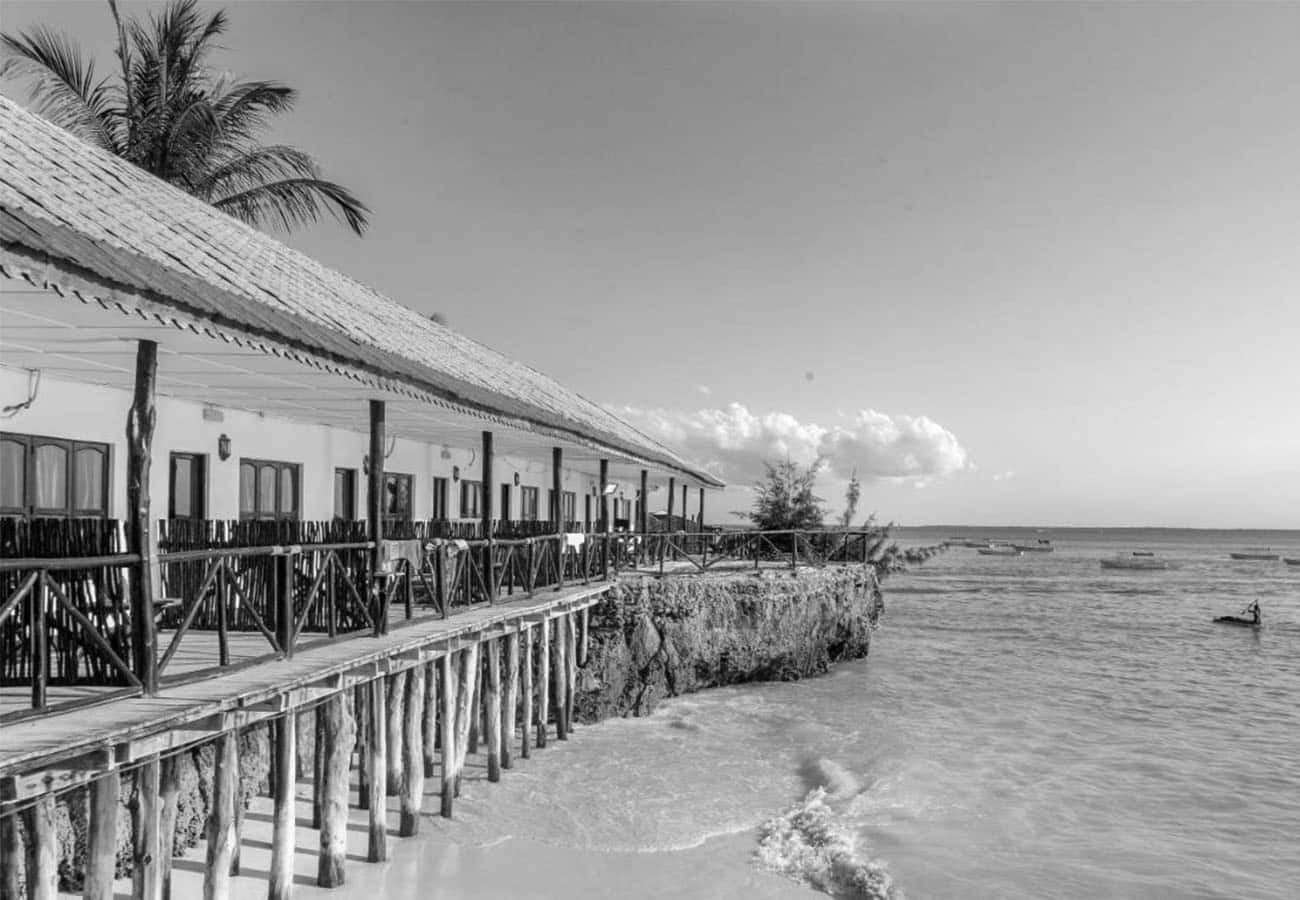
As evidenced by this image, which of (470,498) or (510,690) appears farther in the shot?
(470,498)

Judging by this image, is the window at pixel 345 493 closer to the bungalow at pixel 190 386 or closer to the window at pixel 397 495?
the bungalow at pixel 190 386

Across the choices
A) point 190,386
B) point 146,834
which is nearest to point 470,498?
point 190,386

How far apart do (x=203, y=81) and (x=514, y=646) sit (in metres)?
17.4

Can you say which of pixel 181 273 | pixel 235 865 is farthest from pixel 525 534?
pixel 181 273

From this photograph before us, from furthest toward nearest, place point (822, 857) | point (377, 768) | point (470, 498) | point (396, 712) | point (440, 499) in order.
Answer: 1. point (470, 498)
2. point (440, 499)
3. point (822, 857)
4. point (396, 712)
5. point (377, 768)

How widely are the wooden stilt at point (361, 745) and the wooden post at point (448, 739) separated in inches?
34.1

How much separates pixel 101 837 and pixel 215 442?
7.51m

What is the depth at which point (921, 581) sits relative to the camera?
6334cm

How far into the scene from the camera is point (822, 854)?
11352mm

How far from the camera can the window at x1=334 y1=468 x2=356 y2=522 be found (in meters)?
16.4

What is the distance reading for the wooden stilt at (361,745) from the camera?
31.9 ft

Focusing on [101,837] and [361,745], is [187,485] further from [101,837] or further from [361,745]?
[101,837]

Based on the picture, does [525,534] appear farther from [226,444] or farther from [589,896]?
[589,896]

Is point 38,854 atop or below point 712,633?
atop
